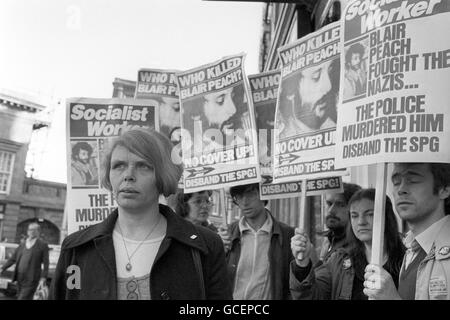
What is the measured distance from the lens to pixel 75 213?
339 cm

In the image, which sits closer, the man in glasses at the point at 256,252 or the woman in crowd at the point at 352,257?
the woman in crowd at the point at 352,257

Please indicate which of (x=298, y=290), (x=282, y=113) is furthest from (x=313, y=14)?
(x=298, y=290)

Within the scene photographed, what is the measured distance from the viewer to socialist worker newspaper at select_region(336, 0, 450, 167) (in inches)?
79.1

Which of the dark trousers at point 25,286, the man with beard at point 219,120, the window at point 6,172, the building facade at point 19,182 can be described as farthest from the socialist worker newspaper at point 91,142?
the window at point 6,172

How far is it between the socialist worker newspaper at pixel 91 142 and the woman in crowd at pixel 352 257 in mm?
1526

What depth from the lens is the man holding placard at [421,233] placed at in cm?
185

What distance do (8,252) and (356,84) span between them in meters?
14.8

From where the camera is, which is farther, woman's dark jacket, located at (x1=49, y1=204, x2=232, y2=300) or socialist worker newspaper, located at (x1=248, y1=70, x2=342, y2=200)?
socialist worker newspaper, located at (x1=248, y1=70, x2=342, y2=200)

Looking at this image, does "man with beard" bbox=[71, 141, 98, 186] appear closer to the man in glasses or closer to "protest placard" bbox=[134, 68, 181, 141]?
the man in glasses

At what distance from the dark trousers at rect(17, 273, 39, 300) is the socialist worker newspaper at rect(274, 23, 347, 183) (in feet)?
18.5

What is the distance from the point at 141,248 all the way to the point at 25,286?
6300mm

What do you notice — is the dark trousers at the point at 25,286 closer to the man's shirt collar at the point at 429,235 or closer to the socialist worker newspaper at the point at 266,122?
the socialist worker newspaper at the point at 266,122

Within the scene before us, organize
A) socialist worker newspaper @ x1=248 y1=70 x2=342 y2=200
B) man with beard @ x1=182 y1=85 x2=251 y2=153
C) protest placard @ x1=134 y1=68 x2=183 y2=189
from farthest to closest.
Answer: protest placard @ x1=134 y1=68 x2=183 y2=189
socialist worker newspaper @ x1=248 y1=70 x2=342 y2=200
man with beard @ x1=182 y1=85 x2=251 y2=153

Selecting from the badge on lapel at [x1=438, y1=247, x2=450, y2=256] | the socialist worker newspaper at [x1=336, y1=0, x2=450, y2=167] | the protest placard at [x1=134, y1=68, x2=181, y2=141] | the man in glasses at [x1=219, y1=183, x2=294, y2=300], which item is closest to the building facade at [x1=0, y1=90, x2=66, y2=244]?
the protest placard at [x1=134, y1=68, x2=181, y2=141]
